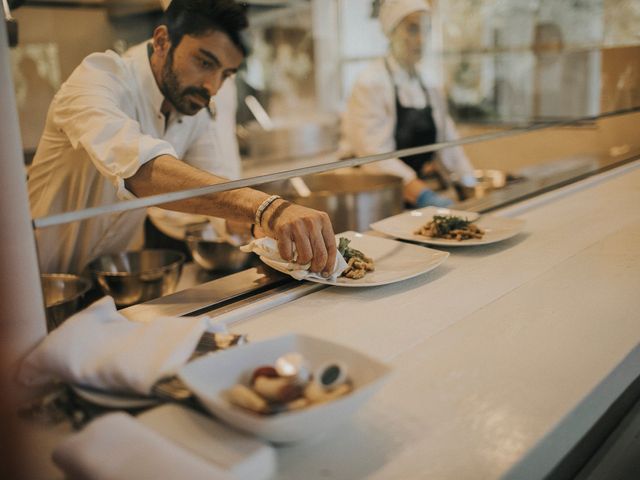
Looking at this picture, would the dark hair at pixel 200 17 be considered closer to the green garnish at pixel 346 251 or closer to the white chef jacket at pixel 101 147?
the white chef jacket at pixel 101 147

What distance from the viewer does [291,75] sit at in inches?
148

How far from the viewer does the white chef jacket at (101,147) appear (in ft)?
3.40

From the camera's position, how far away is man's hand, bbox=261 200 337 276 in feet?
3.10

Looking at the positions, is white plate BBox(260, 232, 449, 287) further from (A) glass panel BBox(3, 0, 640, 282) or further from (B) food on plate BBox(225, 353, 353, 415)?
(A) glass panel BBox(3, 0, 640, 282)

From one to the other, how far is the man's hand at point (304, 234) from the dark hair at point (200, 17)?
0.43m

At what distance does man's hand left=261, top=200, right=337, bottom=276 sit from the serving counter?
0.06m

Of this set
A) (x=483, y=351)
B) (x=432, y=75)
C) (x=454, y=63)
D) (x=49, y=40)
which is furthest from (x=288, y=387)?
(x=454, y=63)

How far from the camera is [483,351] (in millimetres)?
780

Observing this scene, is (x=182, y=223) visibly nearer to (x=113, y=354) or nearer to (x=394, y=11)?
(x=394, y=11)

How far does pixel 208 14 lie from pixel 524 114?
7.67 ft

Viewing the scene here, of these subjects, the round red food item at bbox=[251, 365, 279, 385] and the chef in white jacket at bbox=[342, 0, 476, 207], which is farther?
the chef in white jacket at bbox=[342, 0, 476, 207]

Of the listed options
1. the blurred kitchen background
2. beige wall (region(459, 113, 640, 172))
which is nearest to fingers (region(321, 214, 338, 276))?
the blurred kitchen background

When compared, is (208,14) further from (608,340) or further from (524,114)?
(524,114)

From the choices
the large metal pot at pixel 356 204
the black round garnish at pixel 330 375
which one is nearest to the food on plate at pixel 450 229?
the large metal pot at pixel 356 204
